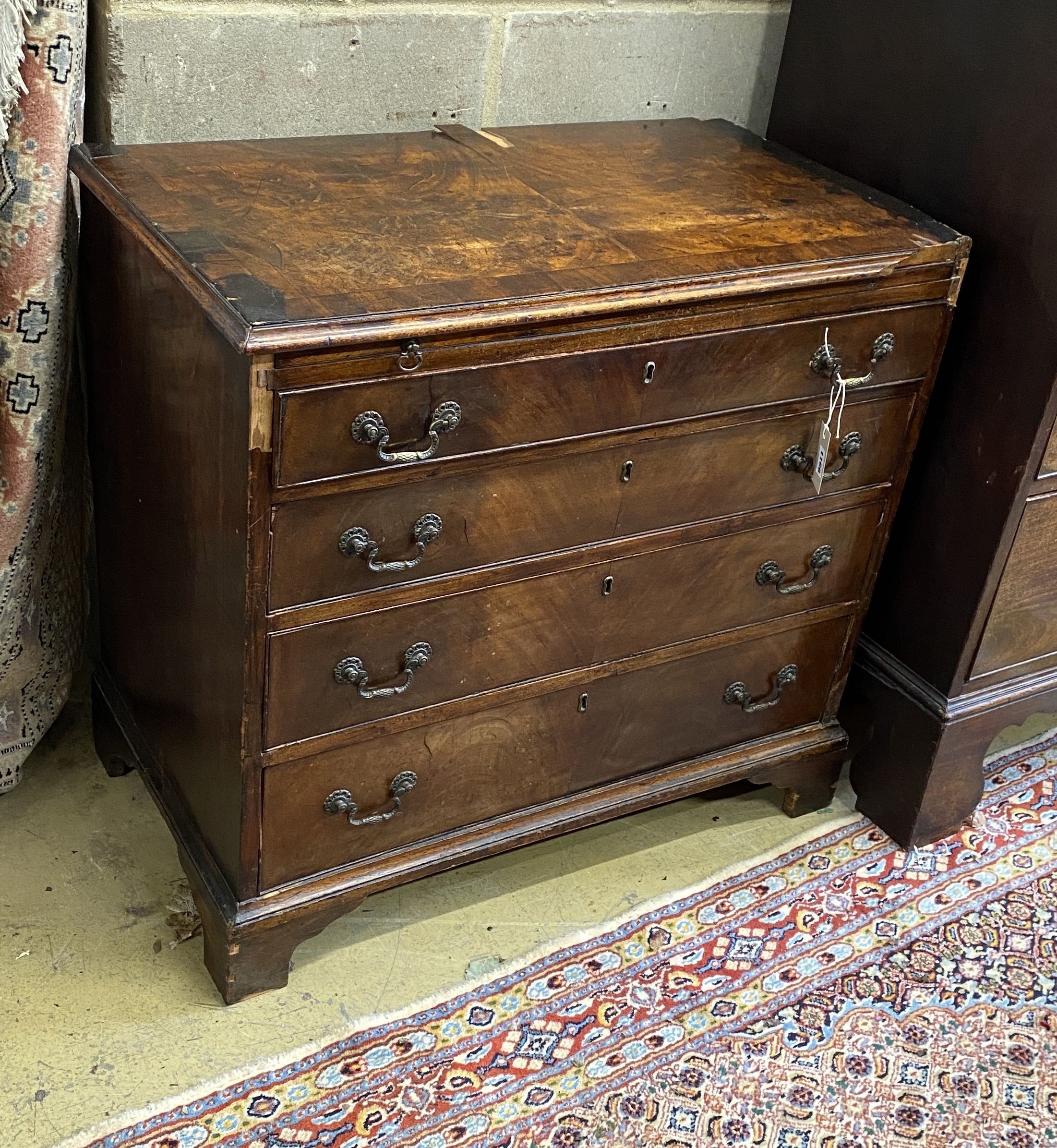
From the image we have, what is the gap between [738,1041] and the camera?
5.78 feet

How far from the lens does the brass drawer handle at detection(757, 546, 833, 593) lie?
1.81 metres

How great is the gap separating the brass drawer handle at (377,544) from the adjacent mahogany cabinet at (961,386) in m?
0.81

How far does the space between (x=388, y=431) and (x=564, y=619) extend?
40cm

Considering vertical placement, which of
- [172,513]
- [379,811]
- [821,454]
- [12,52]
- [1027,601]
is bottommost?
[379,811]

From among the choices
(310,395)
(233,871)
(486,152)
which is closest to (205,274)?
(310,395)

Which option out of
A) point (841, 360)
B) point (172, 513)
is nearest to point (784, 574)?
point (841, 360)

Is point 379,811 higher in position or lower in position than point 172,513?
lower

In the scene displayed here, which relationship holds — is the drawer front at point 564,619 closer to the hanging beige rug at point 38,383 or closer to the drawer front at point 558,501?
the drawer front at point 558,501

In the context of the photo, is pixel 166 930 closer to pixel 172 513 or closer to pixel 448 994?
pixel 448 994

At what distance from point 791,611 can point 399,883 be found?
2.14ft

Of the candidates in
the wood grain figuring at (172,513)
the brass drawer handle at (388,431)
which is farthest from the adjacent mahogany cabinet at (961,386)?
the wood grain figuring at (172,513)

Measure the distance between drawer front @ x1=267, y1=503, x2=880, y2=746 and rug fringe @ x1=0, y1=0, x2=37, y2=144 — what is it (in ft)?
2.21

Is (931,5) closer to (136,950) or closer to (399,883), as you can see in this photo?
(399,883)

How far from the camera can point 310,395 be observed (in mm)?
1332
